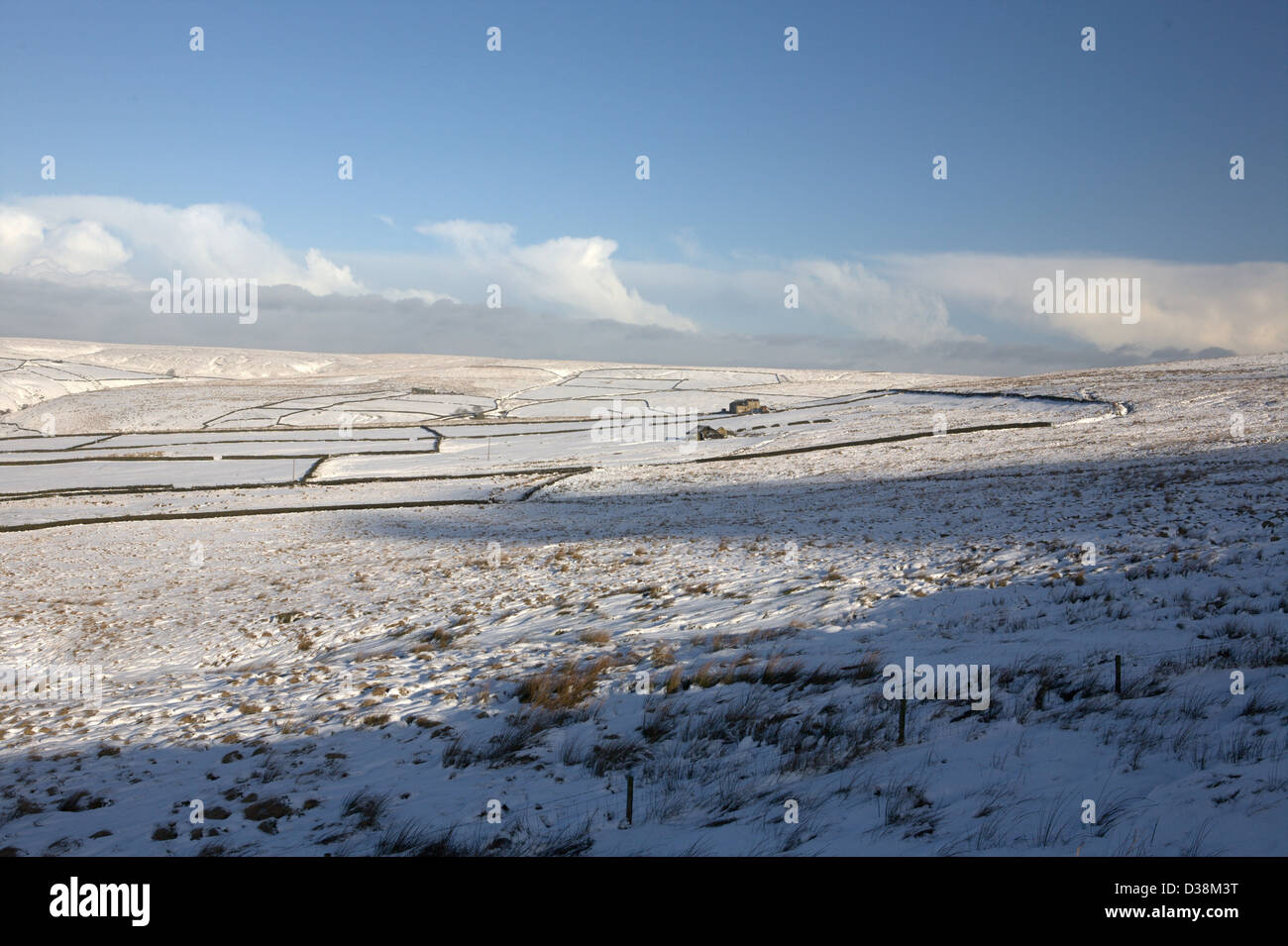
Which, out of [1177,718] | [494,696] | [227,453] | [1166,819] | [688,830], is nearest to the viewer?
[1166,819]

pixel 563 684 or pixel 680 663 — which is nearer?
pixel 563 684

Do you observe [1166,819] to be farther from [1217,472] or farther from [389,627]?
[1217,472]

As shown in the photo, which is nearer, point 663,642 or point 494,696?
point 494,696

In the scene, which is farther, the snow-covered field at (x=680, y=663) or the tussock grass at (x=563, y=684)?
the tussock grass at (x=563, y=684)

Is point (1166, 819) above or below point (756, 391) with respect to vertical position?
below

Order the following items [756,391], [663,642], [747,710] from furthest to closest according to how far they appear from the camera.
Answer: [756,391], [663,642], [747,710]

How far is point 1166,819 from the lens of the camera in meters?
6.43

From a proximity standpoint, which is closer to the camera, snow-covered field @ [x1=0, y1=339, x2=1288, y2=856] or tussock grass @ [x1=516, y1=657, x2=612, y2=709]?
snow-covered field @ [x1=0, y1=339, x2=1288, y2=856]

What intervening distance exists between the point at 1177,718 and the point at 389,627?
1577 cm

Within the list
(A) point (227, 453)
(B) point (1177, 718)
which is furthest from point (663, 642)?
(A) point (227, 453)

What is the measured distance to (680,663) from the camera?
44.2ft

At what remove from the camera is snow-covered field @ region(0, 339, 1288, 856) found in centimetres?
766

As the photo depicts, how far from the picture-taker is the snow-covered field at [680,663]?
7664mm

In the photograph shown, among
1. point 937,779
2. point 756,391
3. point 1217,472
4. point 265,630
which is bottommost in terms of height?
point 265,630
